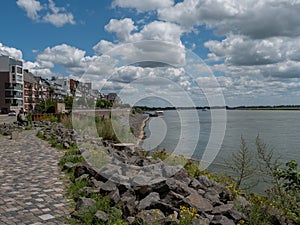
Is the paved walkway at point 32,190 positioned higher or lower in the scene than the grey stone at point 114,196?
lower

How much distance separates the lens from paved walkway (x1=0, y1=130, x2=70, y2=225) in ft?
15.4

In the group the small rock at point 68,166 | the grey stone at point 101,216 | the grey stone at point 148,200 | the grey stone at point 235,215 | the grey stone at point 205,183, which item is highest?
the small rock at point 68,166

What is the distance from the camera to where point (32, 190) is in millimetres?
6066

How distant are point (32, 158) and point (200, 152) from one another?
12.1 metres

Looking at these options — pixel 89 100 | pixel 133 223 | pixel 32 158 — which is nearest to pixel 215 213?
pixel 133 223

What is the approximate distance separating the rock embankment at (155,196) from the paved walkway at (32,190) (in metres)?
0.43

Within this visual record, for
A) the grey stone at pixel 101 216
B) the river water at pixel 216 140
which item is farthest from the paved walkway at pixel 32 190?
the river water at pixel 216 140

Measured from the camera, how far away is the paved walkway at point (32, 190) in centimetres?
470

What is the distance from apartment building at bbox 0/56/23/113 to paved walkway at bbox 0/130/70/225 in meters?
73.7

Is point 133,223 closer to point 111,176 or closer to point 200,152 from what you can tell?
point 111,176

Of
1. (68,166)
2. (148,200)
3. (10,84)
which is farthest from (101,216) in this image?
(10,84)

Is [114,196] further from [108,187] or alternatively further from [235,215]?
[235,215]

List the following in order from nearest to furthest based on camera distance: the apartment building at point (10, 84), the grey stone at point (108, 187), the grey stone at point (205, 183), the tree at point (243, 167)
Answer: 1. the grey stone at point (108, 187)
2. the grey stone at point (205, 183)
3. the tree at point (243, 167)
4. the apartment building at point (10, 84)

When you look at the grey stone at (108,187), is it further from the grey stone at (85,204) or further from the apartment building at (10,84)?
the apartment building at (10,84)
